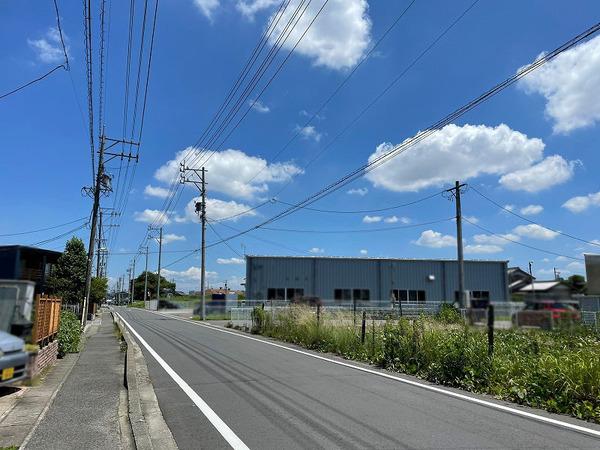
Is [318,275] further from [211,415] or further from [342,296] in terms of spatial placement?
[211,415]

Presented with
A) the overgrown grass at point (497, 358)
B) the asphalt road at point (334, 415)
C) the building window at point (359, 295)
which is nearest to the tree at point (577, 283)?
the overgrown grass at point (497, 358)

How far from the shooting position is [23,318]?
1242mm

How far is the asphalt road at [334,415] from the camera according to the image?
242 inches

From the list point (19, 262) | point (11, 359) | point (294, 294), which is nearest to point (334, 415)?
point (19, 262)

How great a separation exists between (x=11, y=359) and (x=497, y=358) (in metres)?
10.3

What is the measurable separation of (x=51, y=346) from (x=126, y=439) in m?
6.69

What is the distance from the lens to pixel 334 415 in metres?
7.44

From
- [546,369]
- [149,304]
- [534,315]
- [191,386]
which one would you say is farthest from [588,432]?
[149,304]

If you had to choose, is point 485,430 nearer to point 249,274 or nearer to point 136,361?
point 136,361

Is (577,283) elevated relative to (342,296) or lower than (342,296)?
lower

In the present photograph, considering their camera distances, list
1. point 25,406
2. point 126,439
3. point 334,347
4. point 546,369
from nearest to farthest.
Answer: point 126,439
point 25,406
point 546,369
point 334,347

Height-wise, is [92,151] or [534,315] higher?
[92,151]

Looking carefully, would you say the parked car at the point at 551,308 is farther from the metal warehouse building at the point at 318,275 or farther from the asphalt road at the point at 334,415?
the metal warehouse building at the point at 318,275

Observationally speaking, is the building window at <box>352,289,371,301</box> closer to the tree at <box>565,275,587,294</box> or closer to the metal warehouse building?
the metal warehouse building
